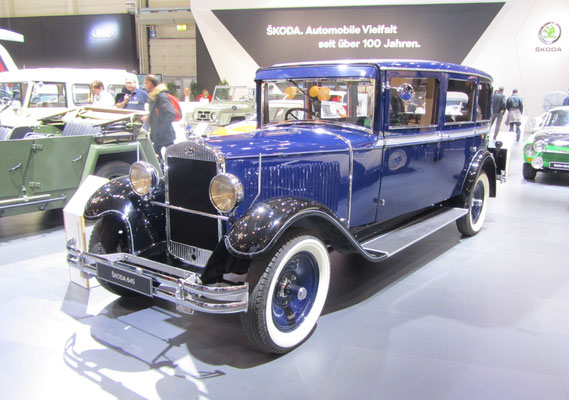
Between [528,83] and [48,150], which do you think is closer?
[48,150]

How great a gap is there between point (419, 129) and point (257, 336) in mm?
2354

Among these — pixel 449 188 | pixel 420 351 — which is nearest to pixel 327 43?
pixel 449 188

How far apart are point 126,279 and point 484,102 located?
14.0 feet

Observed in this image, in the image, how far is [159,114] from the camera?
5895 mm

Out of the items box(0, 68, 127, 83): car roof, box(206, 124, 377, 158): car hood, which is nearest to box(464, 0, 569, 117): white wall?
box(0, 68, 127, 83): car roof

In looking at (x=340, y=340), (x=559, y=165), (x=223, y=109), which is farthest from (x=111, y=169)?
(x=559, y=165)

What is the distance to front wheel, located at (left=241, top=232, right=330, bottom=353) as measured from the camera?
96.8 inches

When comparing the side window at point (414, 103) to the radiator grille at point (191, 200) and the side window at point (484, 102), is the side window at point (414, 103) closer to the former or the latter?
the side window at point (484, 102)

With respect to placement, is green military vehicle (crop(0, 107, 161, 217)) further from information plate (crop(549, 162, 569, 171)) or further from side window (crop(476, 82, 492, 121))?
information plate (crop(549, 162, 569, 171))

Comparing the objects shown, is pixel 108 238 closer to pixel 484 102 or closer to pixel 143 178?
pixel 143 178

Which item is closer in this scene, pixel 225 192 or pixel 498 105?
pixel 225 192

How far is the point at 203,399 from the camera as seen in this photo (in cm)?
225

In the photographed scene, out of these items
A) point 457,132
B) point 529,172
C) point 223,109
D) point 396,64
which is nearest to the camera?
point 396,64

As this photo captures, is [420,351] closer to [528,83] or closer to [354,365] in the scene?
[354,365]
